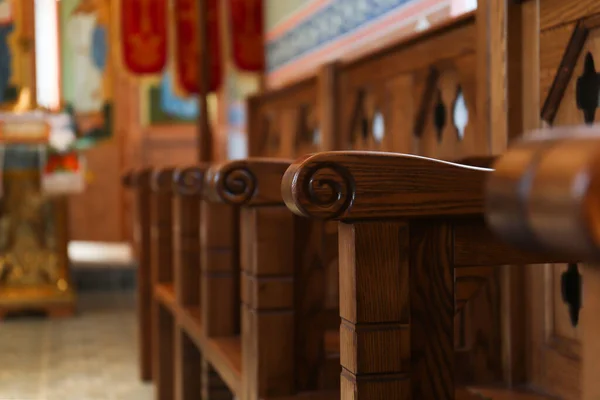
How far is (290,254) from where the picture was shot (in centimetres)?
128


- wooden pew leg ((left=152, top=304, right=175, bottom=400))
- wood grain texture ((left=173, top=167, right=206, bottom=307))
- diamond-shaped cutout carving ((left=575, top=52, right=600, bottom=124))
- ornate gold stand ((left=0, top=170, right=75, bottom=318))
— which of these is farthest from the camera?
ornate gold stand ((left=0, top=170, right=75, bottom=318))

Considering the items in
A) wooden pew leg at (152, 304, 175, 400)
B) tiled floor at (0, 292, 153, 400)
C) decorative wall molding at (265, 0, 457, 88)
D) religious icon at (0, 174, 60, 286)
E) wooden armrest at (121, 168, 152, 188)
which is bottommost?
tiled floor at (0, 292, 153, 400)

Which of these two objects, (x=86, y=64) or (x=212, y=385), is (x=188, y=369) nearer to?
(x=212, y=385)

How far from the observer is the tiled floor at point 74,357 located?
118 inches

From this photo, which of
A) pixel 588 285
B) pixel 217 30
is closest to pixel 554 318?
pixel 588 285

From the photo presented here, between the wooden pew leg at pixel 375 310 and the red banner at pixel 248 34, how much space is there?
3.67 metres

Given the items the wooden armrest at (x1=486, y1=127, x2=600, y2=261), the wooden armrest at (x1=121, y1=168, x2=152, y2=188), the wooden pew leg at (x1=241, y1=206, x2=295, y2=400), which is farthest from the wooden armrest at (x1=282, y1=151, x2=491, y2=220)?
the wooden armrest at (x1=121, y1=168, x2=152, y2=188)

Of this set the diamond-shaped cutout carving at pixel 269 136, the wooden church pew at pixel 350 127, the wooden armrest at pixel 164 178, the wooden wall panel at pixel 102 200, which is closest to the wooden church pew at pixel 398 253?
the wooden church pew at pixel 350 127

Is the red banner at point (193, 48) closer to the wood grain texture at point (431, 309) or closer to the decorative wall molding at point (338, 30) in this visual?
the decorative wall molding at point (338, 30)

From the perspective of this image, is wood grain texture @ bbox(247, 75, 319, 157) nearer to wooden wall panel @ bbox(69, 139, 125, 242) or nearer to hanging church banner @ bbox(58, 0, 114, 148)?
hanging church banner @ bbox(58, 0, 114, 148)

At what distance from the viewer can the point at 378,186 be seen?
0.80 m

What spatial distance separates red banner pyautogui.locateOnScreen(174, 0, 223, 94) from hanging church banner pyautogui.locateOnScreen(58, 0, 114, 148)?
7.18 ft

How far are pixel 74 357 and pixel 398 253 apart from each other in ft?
9.87

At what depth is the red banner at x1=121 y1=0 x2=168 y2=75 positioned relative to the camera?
14.2ft
